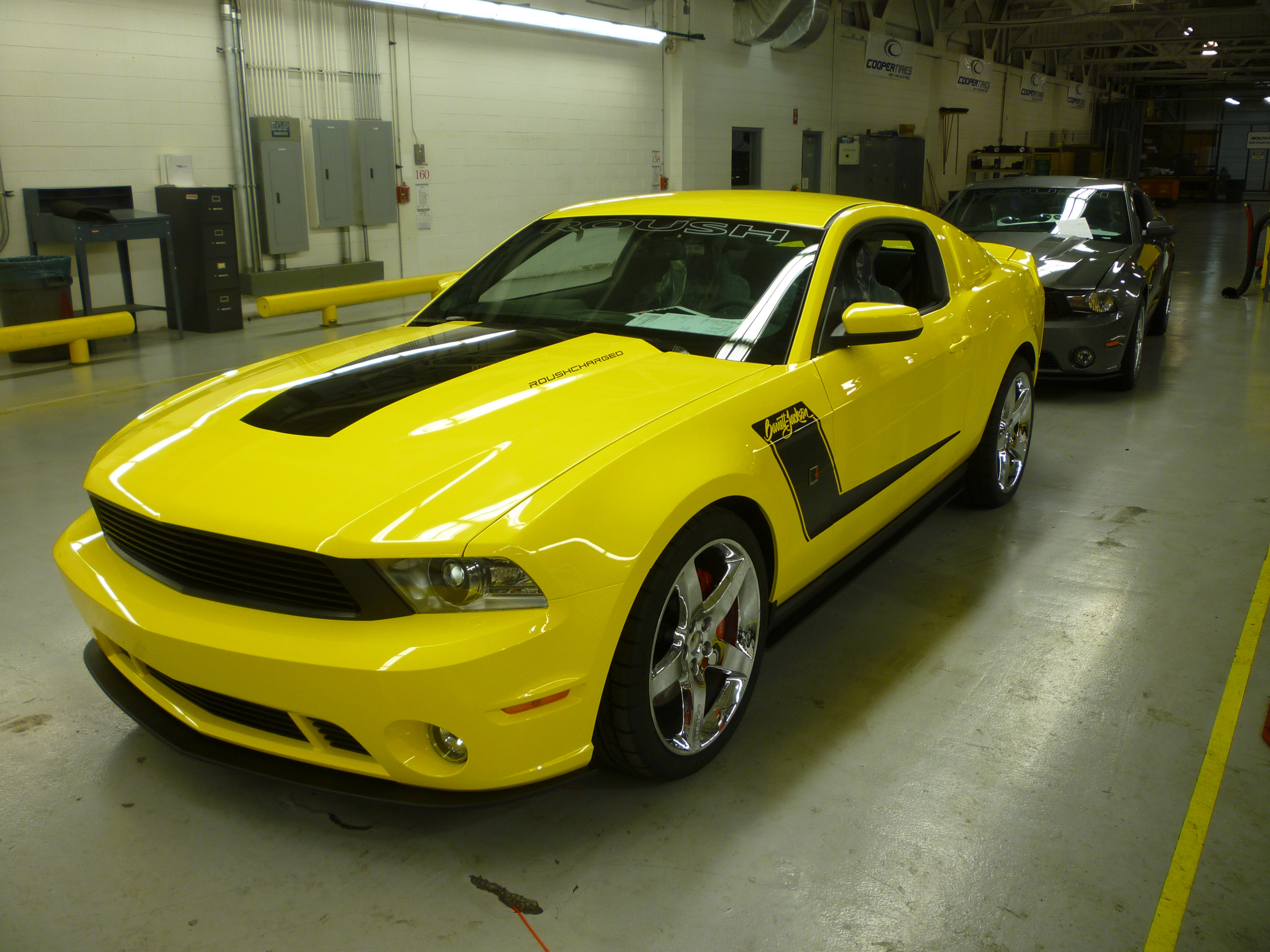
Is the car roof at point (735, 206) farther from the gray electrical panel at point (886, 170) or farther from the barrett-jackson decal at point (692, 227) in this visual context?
the gray electrical panel at point (886, 170)

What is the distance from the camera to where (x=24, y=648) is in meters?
3.01

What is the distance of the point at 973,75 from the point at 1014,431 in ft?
70.8

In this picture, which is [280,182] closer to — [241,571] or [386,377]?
[386,377]

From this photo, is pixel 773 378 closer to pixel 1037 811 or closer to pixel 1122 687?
pixel 1037 811

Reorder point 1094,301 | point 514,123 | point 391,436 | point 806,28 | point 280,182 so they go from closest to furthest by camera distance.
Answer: point 391,436 → point 1094,301 → point 280,182 → point 514,123 → point 806,28

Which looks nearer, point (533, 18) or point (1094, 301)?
point (1094, 301)

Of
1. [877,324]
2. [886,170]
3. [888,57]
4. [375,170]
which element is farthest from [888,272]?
[888,57]

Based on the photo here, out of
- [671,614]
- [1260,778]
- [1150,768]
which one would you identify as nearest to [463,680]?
[671,614]

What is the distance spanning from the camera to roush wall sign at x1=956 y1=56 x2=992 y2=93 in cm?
2228

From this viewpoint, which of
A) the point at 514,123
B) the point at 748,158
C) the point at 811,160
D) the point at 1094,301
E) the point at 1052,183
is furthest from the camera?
the point at 811,160

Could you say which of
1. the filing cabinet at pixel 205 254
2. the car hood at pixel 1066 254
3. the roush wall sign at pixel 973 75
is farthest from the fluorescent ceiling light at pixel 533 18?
the roush wall sign at pixel 973 75

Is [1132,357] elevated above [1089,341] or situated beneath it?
situated beneath

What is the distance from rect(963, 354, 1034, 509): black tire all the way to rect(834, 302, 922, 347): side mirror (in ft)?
4.34

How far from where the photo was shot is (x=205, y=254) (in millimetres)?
9055
